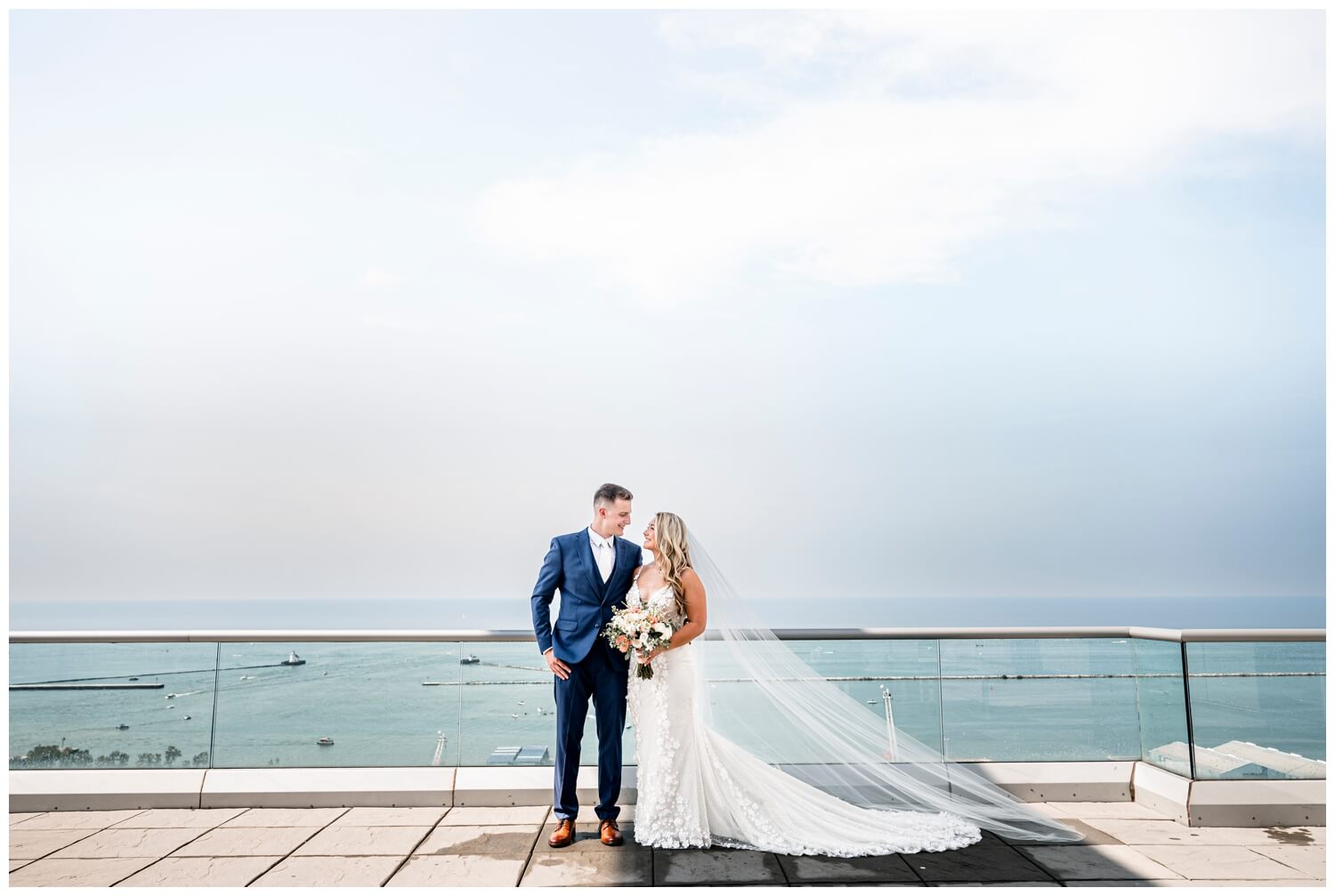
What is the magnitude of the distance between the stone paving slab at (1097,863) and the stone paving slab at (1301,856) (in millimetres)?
658

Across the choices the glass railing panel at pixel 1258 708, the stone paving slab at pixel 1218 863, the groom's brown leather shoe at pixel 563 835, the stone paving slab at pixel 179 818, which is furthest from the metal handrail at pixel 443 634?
the stone paving slab at pixel 1218 863

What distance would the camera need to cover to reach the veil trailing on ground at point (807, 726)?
4.82 metres

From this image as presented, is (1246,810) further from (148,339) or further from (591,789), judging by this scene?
(148,339)

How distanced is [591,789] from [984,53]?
8807mm

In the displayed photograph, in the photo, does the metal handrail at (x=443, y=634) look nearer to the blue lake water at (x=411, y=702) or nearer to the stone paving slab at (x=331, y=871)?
the blue lake water at (x=411, y=702)

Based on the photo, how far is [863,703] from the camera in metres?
5.16

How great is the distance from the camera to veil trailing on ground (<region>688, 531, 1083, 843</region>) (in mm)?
4824

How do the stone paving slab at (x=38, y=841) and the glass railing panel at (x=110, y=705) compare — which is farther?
the glass railing panel at (x=110, y=705)

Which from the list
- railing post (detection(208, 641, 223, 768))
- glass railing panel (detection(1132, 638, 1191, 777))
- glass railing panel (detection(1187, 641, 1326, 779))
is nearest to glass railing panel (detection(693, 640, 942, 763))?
glass railing panel (detection(1132, 638, 1191, 777))

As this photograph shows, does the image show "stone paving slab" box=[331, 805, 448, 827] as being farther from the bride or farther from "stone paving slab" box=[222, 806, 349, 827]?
the bride

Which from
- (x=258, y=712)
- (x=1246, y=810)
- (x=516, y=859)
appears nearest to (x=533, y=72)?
(x=258, y=712)

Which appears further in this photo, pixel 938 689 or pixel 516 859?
pixel 938 689

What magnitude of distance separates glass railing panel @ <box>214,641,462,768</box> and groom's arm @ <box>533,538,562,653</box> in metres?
1.14

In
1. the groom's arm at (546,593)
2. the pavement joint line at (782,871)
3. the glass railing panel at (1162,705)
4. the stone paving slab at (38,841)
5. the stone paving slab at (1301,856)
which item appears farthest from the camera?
the glass railing panel at (1162,705)
